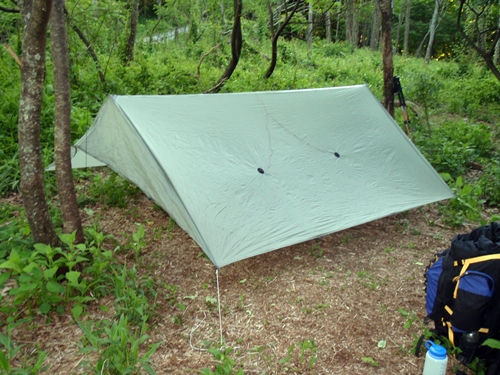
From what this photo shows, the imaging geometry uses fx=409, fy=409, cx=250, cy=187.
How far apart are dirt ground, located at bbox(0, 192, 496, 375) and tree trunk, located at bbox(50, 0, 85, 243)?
1.97 feet

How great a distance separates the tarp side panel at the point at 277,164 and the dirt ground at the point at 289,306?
33 centimetres

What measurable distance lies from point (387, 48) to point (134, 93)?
12.0 feet

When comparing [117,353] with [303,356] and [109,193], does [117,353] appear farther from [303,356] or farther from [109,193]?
[109,193]

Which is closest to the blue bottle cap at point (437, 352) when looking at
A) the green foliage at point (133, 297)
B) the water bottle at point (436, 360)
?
the water bottle at point (436, 360)

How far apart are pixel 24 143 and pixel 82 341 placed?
4.15 feet

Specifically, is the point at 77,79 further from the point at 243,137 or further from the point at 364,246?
the point at 364,246

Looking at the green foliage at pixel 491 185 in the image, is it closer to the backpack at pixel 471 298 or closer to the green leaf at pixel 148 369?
the backpack at pixel 471 298

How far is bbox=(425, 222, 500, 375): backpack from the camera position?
6.36 feet

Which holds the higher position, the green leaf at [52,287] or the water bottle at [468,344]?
the green leaf at [52,287]

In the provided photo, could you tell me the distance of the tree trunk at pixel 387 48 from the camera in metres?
4.90

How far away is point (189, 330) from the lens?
2.47 metres

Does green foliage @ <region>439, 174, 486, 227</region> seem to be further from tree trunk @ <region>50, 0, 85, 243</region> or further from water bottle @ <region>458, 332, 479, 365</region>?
tree trunk @ <region>50, 0, 85, 243</region>

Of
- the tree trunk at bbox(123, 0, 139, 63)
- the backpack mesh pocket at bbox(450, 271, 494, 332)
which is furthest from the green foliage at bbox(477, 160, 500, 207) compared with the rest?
the tree trunk at bbox(123, 0, 139, 63)

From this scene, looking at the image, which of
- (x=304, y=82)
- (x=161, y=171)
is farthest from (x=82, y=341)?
(x=304, y=82)
